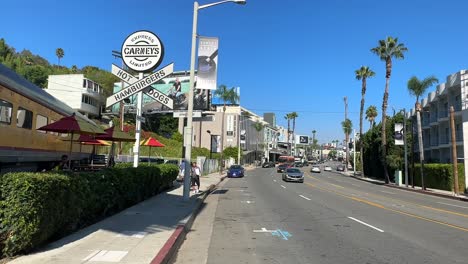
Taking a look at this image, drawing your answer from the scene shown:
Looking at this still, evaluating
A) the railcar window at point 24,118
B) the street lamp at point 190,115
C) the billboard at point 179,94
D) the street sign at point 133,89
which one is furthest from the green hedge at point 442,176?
the billboard at point 179,94

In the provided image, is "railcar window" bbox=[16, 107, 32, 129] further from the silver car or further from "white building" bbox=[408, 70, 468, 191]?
"white building" bbox=[408, 70, 468, 191]

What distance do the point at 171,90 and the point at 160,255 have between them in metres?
A: 84.1

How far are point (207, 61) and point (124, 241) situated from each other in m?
10.7

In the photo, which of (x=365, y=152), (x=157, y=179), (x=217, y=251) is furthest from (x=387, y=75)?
(x=217, y=251)

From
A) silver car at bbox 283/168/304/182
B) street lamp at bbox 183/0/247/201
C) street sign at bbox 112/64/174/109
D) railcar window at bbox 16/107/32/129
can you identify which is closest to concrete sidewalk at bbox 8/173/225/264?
street sign at bbox 112/64/174/109

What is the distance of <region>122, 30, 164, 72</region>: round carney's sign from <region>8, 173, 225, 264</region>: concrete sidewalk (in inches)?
199

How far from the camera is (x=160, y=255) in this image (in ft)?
25.6

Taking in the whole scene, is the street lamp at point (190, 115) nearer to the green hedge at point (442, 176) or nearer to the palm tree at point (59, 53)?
the green hedge at point (442, 176)

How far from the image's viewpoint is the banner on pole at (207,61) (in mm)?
18266

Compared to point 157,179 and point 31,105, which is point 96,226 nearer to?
point 31,105

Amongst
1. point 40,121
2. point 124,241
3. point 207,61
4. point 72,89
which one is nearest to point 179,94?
point 72,89

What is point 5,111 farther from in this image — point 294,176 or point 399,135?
point 399,135

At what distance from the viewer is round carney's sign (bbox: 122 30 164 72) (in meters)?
15.7

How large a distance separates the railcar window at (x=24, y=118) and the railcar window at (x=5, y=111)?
61 centimetres
